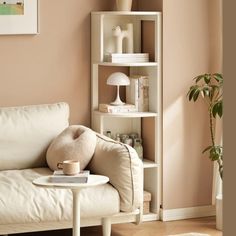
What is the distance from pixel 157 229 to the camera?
13.7 ft

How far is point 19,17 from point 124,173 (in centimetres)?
143

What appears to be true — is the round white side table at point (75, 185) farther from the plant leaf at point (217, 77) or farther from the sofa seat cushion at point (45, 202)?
the plant leaf at point (217, 77)

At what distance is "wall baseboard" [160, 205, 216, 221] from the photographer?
14.4 feet

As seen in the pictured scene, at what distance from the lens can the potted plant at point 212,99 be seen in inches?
162

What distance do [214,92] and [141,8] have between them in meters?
0.89

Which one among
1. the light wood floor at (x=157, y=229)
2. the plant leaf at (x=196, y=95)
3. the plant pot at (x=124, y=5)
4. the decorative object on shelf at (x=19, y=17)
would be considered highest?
the plant pot at (x=124, y=5)

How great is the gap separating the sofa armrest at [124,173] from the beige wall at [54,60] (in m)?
0.86

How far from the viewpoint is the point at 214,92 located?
14.3 feet

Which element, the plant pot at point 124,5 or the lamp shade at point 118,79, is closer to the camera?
the lamp shade at point 118,79

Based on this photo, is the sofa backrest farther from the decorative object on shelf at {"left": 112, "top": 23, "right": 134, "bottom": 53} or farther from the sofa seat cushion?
the decorative object on shelf at {"left": 112, "top": 23, "right": 134, "bottom": 53}

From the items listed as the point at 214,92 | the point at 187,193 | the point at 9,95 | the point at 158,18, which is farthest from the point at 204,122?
the point at 9,95

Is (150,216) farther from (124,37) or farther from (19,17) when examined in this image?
(19,17)

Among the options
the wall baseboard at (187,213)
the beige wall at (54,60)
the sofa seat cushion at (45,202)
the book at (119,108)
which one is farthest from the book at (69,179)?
the wall baseboard at (187,213)

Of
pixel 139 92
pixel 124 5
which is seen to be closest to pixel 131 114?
pixel 139 92
